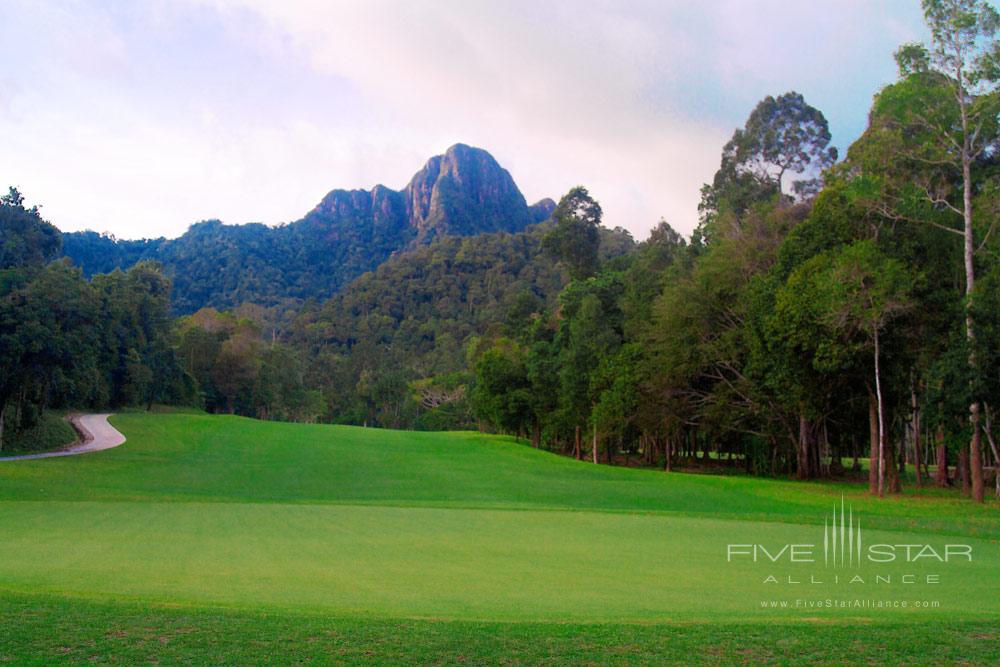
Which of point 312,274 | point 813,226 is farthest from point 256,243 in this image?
point 813,226

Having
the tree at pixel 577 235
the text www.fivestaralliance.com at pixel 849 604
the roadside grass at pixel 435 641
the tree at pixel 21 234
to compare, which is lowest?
the text www.fivestaralliance.com at pixel 849 604

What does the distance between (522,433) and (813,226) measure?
4641 centimetres

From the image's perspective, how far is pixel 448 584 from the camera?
9.09 metres

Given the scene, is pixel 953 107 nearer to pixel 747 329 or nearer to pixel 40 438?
pixel 747 329

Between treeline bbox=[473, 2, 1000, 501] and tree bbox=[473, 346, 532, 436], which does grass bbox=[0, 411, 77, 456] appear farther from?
treeline bbox=[473, 2, 1000, 501]

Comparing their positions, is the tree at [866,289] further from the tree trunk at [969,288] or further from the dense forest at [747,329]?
the tree trunk at [969,288]

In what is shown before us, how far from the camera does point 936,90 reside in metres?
26.6

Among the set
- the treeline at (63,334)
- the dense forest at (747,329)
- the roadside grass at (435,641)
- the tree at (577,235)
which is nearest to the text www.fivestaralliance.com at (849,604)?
the roadside grass at (435,641)

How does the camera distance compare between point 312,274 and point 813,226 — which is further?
point 312,274

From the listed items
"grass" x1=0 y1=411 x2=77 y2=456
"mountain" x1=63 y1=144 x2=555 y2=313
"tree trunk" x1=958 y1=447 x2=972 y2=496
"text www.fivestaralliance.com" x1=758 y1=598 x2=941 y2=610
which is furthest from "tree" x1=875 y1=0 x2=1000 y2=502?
"mountain" x1=63 y1=144 x2=555 y2=313

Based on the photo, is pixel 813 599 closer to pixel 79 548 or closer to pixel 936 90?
pixel 79 548

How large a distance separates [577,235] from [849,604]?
223ft

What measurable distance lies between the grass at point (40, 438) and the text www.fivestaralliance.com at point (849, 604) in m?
39.2

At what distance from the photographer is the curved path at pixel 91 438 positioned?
36.2m
